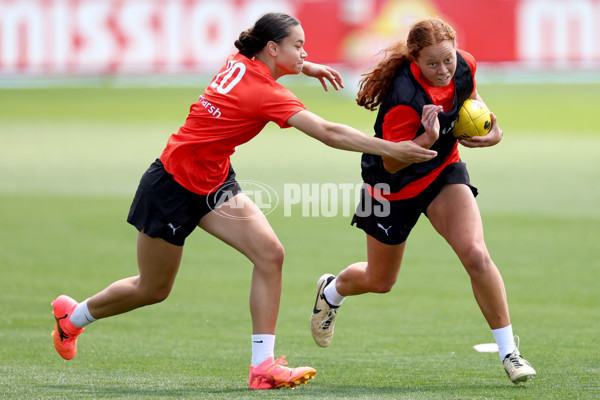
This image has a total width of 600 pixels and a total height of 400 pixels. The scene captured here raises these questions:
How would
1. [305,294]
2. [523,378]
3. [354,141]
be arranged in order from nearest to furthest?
1. [354,141]
2. [523,378]
3. [305,294]

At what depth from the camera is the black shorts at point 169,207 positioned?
6.21 metres

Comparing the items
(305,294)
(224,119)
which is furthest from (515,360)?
(305,294)

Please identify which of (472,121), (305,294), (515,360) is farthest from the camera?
(305,294)

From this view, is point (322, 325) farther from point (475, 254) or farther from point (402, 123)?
point (402, 123)

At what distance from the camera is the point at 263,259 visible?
20.2 ft

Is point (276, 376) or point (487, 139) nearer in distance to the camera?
point (276, 376)

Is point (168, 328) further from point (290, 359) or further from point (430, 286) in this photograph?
point (430, 286)

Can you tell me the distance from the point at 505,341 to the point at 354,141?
1610 millimetres

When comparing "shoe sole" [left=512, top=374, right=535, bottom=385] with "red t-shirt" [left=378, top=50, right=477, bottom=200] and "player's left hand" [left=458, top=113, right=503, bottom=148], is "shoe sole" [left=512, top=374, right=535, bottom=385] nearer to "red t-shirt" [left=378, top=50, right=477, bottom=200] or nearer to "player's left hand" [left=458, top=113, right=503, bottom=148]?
"red t-shirt" [left=378, top=50, right=477, bottom=200]

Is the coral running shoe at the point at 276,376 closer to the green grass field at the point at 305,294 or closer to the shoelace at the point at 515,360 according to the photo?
the green grass field at the point at 305,294

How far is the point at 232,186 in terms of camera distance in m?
6.38

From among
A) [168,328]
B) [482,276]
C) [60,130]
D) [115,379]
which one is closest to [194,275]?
[168,328]

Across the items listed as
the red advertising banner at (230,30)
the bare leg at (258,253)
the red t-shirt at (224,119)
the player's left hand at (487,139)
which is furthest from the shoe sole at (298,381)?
the red advertising banner at (230,30)

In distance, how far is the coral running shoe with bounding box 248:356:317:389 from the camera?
19.5 ft
